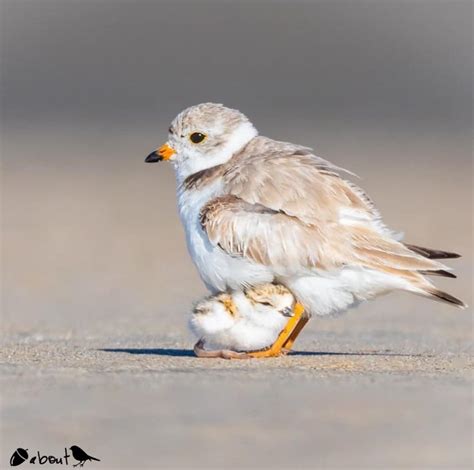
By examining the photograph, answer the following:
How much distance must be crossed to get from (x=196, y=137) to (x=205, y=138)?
0.05 meters

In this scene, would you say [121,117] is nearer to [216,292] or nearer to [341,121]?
[341,121]

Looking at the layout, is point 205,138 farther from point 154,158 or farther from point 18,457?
point 18,457

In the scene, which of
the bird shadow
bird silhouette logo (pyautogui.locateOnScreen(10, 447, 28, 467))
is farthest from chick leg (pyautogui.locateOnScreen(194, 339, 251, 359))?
bird silhouette logo (pyautogui.locateOnScreen(10, 447, 28, 467))

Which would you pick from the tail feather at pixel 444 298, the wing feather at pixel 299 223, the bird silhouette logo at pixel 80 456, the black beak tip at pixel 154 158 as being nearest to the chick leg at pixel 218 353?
the wing feather at pixel 299 223

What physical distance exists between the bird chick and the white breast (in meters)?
0.06

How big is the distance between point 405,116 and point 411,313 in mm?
15378

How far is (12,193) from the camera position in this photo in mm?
16266

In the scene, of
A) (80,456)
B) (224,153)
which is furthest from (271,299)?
(80,456)

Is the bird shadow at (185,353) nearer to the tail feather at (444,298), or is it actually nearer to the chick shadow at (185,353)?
the chick shadow at (185,353)

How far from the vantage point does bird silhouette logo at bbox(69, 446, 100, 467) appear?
5.07 meters

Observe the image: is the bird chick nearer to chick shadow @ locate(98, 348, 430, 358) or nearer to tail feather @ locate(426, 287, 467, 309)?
chick shadow @ locate(98, 348, 430, 358)

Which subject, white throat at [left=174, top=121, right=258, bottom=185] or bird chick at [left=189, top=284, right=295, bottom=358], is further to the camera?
white throat at [left=174, top=121, right=258, bottom=185]

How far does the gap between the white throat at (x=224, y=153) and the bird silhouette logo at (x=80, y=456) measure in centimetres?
239

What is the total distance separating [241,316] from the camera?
6.61 m
